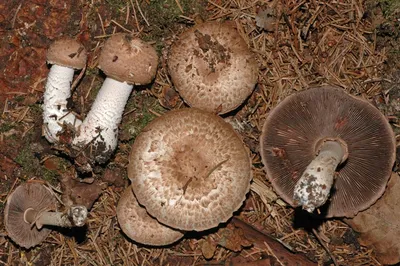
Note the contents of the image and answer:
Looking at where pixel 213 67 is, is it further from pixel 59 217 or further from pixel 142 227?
pixel 59 217

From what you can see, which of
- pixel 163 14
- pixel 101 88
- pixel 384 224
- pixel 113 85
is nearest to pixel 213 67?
pixel 163 14

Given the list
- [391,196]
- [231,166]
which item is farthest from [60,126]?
[391,196]

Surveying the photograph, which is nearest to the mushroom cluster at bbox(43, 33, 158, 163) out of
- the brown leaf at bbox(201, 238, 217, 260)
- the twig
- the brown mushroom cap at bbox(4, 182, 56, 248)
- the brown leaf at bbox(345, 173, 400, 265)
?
the brown mushroom cap at bbox(4, 182, 56, 248)

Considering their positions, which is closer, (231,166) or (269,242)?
(231,166)

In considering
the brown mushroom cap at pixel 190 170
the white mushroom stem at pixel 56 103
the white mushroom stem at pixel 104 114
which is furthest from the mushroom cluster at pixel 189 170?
the white mushroom stem at pixel 56 103

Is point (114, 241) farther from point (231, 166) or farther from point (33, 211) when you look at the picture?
point (231, 166)

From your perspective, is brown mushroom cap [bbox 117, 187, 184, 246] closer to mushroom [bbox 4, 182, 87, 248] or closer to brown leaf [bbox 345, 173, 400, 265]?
mushroom [bbox 4, 182, 87, 248]

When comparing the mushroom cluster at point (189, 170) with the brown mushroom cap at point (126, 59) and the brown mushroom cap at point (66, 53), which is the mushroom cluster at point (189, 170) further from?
the brown mushroom cap at point (66, 53)
